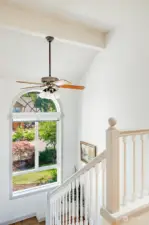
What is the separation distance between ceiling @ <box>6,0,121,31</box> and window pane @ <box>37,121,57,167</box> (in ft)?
9.93

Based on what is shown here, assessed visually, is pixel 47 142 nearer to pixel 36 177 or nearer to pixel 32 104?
pixel 36 177

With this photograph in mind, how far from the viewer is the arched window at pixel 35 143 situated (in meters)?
4.98

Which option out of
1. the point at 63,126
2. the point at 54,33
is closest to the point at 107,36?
the point at 54,33

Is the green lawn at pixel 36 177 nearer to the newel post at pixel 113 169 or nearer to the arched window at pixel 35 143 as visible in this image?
the arched window at pixel 35 143

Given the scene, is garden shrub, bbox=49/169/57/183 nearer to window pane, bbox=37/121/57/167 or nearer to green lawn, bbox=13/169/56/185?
green lawn, bbox=13/169/56/185

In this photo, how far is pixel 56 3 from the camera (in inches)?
115

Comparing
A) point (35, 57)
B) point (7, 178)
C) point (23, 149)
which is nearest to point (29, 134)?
point (23, 149)

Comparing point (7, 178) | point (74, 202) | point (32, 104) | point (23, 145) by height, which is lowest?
point (7, 178)

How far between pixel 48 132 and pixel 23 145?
2.63ft

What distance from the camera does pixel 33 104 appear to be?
5.18 metres

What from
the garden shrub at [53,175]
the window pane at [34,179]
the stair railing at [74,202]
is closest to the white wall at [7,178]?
the window pane at [34,179]

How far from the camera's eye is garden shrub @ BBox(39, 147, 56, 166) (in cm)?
535

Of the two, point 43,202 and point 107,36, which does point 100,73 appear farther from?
point 43,202

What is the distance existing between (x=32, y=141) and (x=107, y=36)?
11.1 feet
